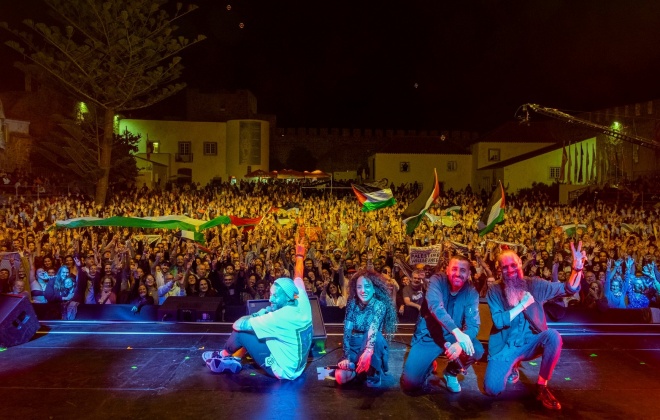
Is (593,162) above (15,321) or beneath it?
above

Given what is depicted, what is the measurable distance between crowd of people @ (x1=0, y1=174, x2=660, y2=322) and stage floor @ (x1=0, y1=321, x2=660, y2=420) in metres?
1.14

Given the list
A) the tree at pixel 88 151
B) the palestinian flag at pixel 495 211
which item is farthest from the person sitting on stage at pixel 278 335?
the tree at pixel 88 151

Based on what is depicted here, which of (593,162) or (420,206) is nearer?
(420,206)

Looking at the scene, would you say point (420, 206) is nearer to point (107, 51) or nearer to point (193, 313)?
point (193, 313)

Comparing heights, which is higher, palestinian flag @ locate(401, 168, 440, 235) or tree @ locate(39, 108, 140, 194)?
tree @ locate(39, 108, 140, 194)

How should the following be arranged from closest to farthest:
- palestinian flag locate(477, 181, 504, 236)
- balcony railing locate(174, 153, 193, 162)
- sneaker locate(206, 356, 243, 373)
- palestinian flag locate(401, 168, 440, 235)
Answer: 1. sneaker locate(206, 356, 243, 373)
2. palestinian flag locate(477, 181, 504, 236)
3. palestinian flag locate(401, 168, 440, 235)
4. balcony railing locate(174, 153, 193, 162)

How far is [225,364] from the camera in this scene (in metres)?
5.43

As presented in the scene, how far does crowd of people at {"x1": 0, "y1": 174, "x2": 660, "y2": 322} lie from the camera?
8539mm

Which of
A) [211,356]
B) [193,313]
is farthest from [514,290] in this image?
[193,313]

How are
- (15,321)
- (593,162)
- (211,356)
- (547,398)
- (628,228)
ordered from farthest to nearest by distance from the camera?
(593,162) → (628,228) → (15,321) → (211,356) → (547,398)

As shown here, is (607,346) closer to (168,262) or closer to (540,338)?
(540,338)

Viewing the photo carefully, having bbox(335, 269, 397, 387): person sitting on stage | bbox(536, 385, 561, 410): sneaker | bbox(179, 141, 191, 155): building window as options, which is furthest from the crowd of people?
bbox(179, 141, 191, 155): building window

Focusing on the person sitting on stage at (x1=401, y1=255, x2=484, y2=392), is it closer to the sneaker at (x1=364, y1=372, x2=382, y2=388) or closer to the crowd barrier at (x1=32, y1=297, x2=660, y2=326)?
the sneaker at (x1=364, y1=372, x2=382, y2=388)

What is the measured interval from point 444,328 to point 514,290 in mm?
726
